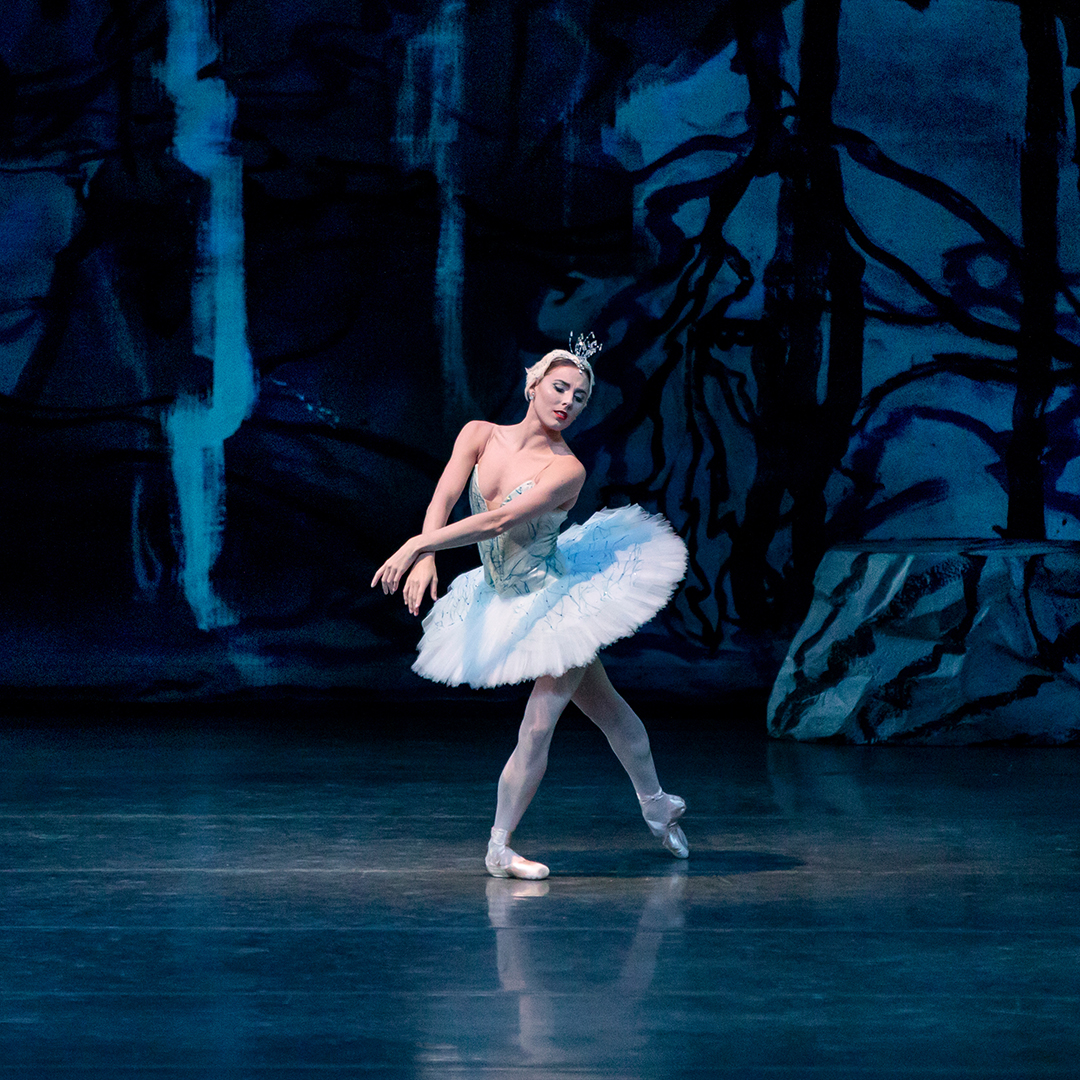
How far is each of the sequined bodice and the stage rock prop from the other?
93.2 inches

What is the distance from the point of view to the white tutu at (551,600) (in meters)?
3.25

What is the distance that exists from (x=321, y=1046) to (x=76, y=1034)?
0.37 meters

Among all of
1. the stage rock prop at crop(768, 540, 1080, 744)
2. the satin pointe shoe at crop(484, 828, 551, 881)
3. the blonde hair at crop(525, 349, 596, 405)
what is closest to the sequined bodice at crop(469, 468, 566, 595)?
the blonde hair at crop(525, 349, 596, 405)

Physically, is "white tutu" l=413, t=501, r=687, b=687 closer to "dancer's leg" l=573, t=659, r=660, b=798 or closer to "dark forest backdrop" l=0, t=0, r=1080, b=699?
"dancer's leg" l=573, t=659, r=660, b=798

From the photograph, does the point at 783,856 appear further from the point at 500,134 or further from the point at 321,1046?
the point at 500,134

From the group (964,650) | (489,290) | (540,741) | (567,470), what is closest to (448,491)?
(567,470)

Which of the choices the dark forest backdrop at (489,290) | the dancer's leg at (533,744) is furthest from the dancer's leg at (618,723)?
the dark forest backdrop at (489,290)

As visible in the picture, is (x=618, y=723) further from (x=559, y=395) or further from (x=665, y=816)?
(x=559, y=395)

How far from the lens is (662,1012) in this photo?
2.29 meters

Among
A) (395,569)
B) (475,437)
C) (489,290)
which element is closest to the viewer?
(395,569)

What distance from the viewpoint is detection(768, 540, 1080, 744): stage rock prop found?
17.7ft

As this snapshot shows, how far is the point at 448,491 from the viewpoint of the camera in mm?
3385

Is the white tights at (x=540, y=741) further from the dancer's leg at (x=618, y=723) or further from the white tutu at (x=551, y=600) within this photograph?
the white tutu at (x=551, y=600)

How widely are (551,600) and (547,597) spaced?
15 mm
